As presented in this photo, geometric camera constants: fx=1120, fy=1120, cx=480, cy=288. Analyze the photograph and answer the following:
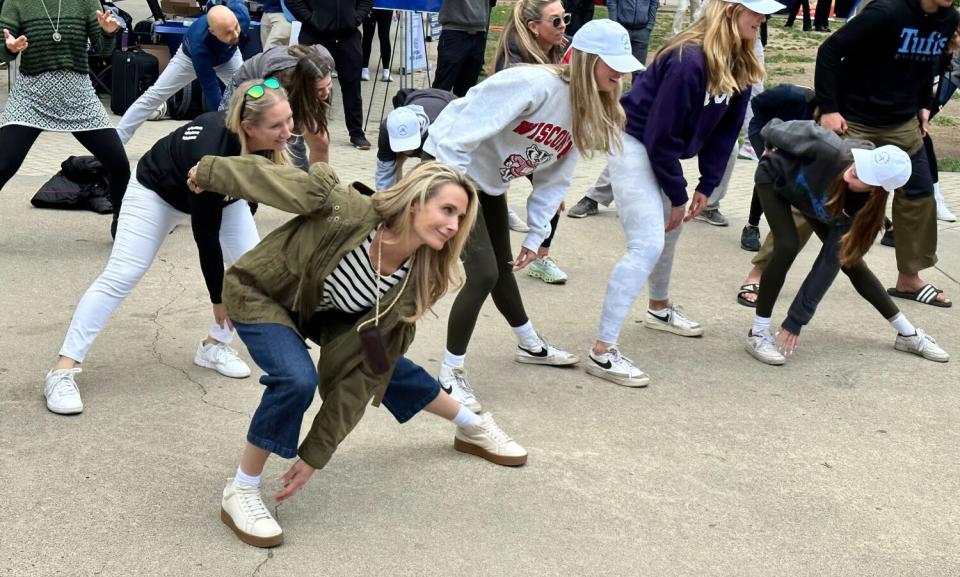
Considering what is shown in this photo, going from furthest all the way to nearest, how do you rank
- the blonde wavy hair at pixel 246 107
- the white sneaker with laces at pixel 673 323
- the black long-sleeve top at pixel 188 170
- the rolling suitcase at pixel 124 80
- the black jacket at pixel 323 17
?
1. the rolling suitcase at pixel 124 80
2. the black jacket at pixel 323 17
3. the white sneaker with laces at pixel 673 323
4. the black long-sleeve top at pixel 188 170
5. the blonde wavy hair at pixel 246 107

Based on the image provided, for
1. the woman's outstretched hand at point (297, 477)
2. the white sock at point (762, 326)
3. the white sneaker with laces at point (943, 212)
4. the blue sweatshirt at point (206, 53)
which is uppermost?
the blue sweatshirt at point (206, 53)

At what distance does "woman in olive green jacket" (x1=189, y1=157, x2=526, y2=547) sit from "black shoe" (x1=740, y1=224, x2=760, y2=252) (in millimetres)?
4247

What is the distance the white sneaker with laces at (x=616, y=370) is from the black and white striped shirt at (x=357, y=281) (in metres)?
1.79

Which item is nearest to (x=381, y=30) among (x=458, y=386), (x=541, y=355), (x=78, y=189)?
(x=78, y=189)

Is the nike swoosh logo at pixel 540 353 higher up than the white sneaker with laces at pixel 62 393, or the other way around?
the white sneaker with laces at pixel 62 393

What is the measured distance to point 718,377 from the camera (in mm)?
5129

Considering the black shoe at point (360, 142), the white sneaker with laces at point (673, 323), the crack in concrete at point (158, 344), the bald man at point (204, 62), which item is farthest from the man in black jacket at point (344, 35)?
the white sneaker with laces at point (673, 323)

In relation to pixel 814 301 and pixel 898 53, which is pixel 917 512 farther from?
pixel 898 53

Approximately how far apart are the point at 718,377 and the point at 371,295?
7.53 feet

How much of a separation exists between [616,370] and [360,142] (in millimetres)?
A: 5304

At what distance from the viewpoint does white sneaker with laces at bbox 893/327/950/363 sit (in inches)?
215

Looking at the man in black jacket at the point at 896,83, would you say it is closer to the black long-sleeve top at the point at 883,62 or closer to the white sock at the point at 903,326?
the black long-sleeve top at the point at 883,62

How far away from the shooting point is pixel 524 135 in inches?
174

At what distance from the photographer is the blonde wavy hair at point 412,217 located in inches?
127
